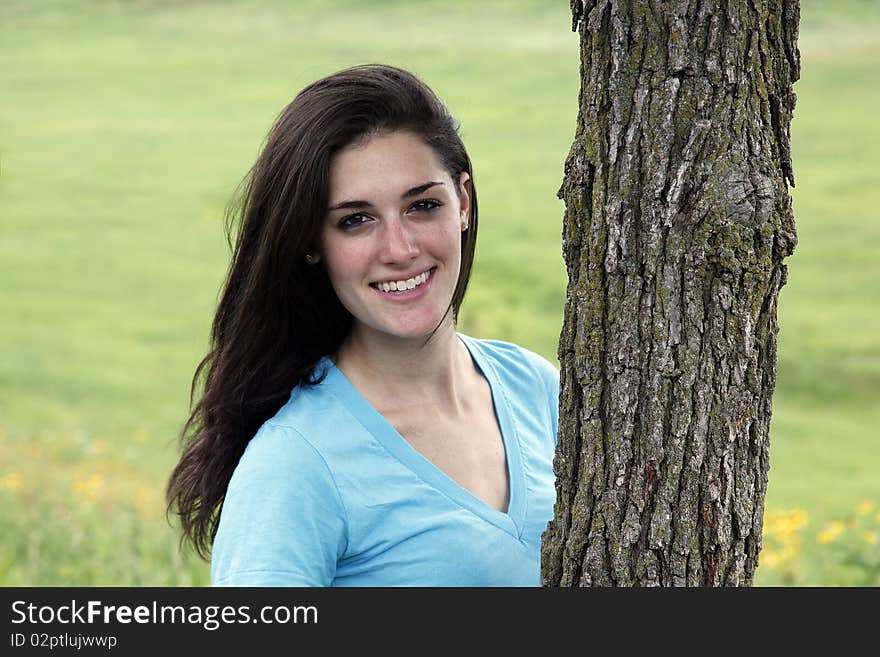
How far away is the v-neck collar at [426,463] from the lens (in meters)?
2.18

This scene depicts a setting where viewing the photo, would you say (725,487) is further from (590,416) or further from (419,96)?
(419,96)

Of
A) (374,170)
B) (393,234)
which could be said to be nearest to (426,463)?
(393,234)

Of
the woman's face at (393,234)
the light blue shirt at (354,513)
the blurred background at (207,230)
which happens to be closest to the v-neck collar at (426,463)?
the light blue shirt at (354,513)

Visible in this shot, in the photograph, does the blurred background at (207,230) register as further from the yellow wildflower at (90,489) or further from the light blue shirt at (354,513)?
the light blue shirt at (354,513)

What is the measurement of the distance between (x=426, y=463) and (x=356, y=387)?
0.26m

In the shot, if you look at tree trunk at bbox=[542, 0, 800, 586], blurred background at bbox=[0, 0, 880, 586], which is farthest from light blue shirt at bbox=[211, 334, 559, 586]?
blurred background at bbox=[0, 0, 880, 586]

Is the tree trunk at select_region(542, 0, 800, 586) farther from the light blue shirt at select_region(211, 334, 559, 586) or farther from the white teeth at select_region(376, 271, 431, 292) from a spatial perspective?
the white teeth at select_region(376, 271, 431, 292)

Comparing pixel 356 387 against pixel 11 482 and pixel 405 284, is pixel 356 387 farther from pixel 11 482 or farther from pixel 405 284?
pixel 11 482

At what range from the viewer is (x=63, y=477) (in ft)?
19.8

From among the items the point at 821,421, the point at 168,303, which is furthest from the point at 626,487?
the point at 168,303

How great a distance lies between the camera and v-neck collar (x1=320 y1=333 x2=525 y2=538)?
218cm

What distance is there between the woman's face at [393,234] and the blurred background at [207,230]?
182 cm
